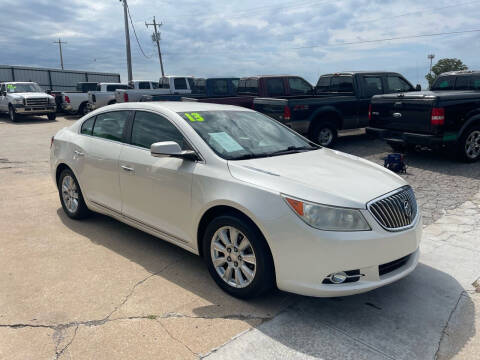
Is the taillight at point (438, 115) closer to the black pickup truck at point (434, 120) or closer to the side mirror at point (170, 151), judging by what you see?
the black pickup truck at point (434, 120)

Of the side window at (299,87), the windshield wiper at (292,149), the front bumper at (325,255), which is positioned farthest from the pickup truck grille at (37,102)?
the front bumper at (325,255)

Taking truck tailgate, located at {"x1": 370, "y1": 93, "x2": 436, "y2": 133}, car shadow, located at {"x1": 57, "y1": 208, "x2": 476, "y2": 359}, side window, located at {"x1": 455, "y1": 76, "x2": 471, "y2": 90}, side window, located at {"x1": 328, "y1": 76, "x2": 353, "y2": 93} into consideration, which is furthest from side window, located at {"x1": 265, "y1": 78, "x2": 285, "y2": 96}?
car shadow, located at {"x1": 57, "y1": 208, "x2": 476, "y2": 359}

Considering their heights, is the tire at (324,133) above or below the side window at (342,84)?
below

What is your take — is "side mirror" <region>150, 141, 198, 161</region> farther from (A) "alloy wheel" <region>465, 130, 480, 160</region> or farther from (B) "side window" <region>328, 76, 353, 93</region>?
(B) "side window" <region>328, 76, 353, 93</region>

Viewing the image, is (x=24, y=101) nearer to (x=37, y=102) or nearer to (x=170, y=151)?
(x=37, y=102)

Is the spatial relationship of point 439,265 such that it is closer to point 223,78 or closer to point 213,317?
point 213,317

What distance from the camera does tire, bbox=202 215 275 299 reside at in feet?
10.5

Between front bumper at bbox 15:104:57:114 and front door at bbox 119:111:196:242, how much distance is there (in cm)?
1890

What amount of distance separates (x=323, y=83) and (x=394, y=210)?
9721 mm

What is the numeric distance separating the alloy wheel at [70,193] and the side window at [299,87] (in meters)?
8.68

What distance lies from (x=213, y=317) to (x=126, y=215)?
1766mm

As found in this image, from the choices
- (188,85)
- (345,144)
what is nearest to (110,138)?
(345,144)

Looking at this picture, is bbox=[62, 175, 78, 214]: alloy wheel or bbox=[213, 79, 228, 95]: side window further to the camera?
bbox=[213, 79, 228, 95]: side window

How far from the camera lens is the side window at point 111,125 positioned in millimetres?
4637
